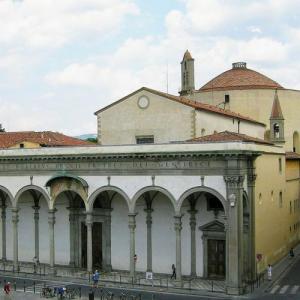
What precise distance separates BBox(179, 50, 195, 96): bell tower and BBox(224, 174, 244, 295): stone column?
25.6m

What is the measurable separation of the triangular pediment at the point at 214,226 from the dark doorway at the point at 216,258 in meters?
0.77

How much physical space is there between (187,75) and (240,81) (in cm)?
538

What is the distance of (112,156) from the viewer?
34906 mm

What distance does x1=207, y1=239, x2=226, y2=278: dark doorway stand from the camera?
115 feet

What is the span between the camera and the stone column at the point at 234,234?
31.1 meters

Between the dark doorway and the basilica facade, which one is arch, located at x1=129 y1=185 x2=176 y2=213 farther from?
the dark doorway

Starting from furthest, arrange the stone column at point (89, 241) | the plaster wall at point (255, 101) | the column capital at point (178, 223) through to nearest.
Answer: the plaster wall at point (255, 101), the stone column at point (89, 241), the column capital at point (178, 223)

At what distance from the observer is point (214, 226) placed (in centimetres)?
3500

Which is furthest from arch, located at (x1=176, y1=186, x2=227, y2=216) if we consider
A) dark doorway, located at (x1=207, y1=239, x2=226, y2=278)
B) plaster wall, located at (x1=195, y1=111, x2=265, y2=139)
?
plaster wall, located at (x1=195, y1=111, x2=265, y2=139)

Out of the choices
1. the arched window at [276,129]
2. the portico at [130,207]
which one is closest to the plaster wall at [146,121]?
the portico at [130,207]

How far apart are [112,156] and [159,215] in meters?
5.10

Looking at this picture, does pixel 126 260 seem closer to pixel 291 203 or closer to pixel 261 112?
pixel 291 203

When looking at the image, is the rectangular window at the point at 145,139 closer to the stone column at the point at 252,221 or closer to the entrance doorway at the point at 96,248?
the entrance doorway at the point at 96,248

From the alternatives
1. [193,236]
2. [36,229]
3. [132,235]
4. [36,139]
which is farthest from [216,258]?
[36,139]
